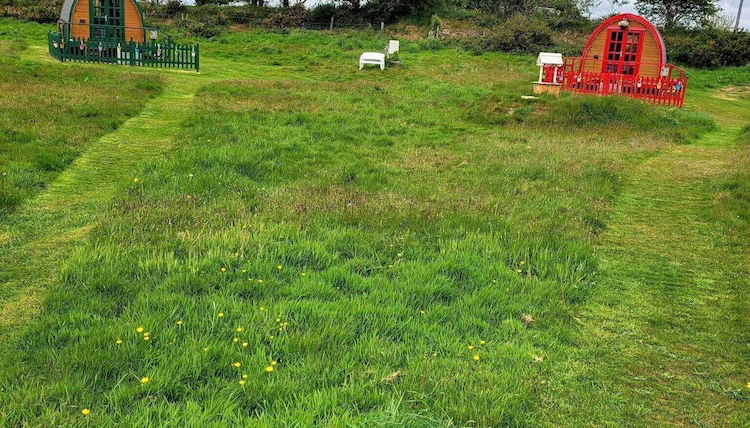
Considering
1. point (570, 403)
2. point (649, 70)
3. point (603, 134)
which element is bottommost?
point (570, 403)

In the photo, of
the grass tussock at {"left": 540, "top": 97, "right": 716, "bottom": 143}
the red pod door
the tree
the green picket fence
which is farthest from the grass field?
the tree

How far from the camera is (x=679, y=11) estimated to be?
128 feet

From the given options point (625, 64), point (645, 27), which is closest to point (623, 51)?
point (625, 64)

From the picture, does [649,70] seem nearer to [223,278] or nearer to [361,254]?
[361,254]

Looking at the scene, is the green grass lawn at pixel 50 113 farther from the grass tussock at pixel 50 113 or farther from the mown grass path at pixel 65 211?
the mown grass path at pixel 65 211

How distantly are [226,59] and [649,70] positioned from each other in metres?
19.6

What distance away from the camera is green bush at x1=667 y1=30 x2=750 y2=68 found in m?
31.2

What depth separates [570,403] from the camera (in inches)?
154

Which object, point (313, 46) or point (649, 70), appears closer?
point (649, 70)

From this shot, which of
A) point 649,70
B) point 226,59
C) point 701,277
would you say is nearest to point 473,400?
point 701,277

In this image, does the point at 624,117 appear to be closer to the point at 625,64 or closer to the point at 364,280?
the point at 625,64

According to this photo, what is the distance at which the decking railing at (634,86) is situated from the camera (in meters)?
18.3

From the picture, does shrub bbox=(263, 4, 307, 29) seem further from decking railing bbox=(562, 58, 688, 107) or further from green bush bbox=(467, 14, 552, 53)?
decking railing bbox=(562, 58, 688, 107)

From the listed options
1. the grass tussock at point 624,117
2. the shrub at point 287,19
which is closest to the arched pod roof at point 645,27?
the grass tussock at point 624,117
